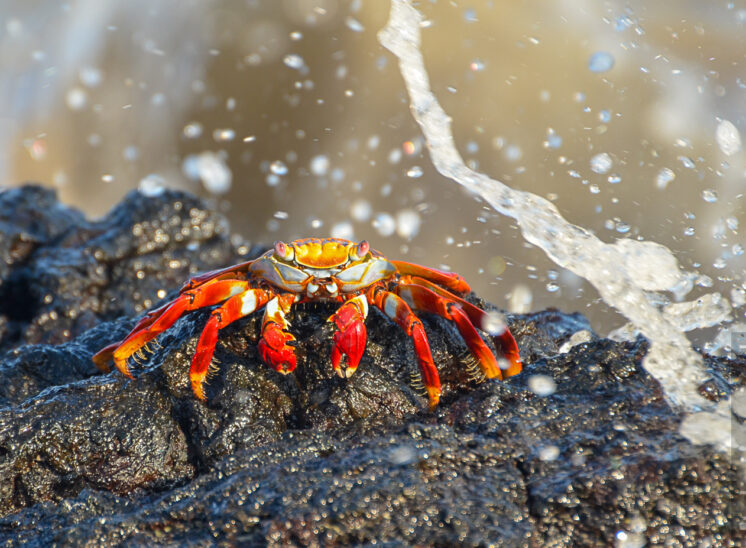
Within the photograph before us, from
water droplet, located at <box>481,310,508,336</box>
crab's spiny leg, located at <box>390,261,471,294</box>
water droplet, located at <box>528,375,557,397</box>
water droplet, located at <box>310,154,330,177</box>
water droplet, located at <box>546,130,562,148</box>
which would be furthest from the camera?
water droplet, located at <box>310,154,330,177</box>

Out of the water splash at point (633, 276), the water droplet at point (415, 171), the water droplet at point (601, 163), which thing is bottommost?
the water droplet at point (415, 171)

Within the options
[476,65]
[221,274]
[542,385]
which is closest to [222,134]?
[476,65]

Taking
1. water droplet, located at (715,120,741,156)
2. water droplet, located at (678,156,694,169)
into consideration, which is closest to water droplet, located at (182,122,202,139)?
water droplet, located at (678,156,694,169)

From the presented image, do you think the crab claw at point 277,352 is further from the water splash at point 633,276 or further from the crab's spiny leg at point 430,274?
the water splash at point 633,276

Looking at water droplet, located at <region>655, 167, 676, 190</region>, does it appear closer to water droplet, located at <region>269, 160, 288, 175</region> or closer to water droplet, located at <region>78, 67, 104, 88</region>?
water droplet, located at <region>269, 160, 288, 175</region>

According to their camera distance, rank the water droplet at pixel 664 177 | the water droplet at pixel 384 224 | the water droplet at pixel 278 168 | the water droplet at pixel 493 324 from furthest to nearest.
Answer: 1. the water droplet at pixel 278 168
2. the water droplet at pixel 384 224
3. the water droplet at pixel 664 177
4. the water droplet at pixel 493 324

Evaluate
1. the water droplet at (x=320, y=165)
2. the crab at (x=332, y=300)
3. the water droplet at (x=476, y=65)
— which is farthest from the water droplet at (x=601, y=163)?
the crab at (x=332, y=300)

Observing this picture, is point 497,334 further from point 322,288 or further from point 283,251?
point 283,251
